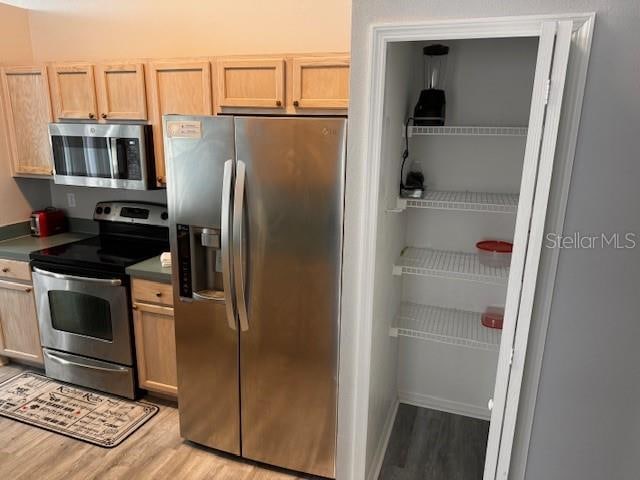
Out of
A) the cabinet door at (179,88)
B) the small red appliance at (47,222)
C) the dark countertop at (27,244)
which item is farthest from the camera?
the small red appliance at (47,222)

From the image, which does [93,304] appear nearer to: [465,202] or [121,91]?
[121,91]

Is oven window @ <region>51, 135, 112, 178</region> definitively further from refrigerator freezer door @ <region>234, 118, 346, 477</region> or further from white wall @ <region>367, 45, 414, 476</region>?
white wall @ <region>367, 45, 414, 476</region>

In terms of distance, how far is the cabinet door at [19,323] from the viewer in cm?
296

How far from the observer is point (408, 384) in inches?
110

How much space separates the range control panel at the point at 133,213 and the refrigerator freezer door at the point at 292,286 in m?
1.26

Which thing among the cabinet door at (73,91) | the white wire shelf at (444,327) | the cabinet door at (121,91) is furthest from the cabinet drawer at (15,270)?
the white wire shelf at (444,327)

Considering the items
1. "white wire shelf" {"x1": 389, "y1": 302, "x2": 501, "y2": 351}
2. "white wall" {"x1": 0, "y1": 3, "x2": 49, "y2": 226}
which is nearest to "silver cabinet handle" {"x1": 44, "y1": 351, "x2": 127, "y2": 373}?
"white wall" {"x1": 0, "y1": 3, "x2": 49, "y2": 226}

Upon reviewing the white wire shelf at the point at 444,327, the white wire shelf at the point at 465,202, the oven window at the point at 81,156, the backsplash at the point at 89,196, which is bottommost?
the white wire shelf at the point at 444,327

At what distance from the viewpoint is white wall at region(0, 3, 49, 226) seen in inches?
121

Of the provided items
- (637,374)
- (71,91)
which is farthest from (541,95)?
(71,91)

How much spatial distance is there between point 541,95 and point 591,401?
106 cm

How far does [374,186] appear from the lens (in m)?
1.64

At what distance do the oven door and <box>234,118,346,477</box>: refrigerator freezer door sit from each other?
0.97m

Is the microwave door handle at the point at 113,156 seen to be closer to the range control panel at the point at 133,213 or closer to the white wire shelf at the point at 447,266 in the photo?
the range control panel at the point at 133,213
